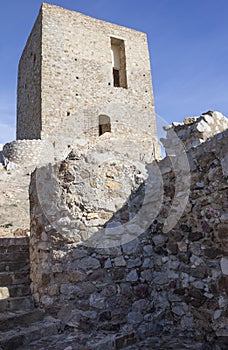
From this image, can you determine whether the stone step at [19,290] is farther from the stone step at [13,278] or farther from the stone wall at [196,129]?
the stone wall at [196,129]

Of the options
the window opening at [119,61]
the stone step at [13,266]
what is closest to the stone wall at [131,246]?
the stone step at [13,266]

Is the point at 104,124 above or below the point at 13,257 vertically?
above

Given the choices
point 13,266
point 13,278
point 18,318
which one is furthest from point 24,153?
point 18,318

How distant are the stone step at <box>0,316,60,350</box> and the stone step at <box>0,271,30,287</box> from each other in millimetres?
687

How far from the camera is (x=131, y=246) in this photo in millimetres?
3029

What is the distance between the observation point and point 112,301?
9.09 ft

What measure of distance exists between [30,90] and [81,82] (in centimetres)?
220

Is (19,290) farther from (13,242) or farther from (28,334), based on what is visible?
(13,242)

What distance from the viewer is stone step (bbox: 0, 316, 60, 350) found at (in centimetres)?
229

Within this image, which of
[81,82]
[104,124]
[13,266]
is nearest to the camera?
[13,266]

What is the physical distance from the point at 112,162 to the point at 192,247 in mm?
1219

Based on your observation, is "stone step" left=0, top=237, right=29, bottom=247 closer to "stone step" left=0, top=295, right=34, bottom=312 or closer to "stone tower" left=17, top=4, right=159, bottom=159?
"stone step" left=0, top=295, right=34, bottom=312

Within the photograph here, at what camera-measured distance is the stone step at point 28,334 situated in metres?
2.29

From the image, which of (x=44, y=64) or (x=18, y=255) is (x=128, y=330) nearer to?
(x=18, y=255)
